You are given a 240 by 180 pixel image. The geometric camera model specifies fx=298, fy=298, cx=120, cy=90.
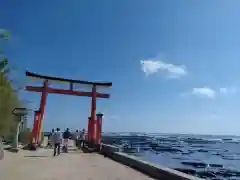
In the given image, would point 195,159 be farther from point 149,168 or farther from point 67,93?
point 149,168

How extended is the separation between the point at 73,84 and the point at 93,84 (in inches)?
57.5

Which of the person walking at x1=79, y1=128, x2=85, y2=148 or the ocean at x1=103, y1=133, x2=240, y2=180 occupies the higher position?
the person walking at x1=79, y1=128, x2=85, y2=148

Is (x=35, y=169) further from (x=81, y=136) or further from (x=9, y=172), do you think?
(x=81, y=136)

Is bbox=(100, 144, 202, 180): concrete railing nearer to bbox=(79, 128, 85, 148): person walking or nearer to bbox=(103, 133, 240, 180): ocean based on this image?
bbox=(103, 133, 240, 180): ocean

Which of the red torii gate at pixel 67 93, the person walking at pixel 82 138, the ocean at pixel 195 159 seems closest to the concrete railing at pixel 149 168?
the ocean at pixel 195 159

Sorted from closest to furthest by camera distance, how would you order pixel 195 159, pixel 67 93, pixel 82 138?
pixel 67 93 → pixel 82 138 → pixel 195 159

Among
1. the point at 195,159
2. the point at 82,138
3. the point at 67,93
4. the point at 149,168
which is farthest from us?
the point at 195,159

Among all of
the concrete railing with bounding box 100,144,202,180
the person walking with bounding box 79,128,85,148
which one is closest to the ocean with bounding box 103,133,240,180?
the concrete railing with bounding box 100,144,202,180

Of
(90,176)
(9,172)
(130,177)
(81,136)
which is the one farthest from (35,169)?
(81,136)

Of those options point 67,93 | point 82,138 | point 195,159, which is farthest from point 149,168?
point 195,159

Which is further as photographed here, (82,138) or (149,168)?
(82,138)

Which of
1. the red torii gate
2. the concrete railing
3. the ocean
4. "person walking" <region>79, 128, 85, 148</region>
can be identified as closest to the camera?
the concrete railing

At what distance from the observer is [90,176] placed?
8953 mm

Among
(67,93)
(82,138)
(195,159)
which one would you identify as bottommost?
(195,159)
